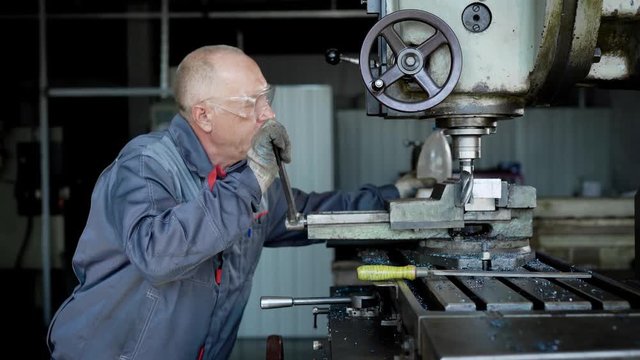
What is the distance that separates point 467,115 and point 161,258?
59cm

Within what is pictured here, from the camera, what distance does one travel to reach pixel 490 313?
2.67 feet

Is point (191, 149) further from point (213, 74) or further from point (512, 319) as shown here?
point (512, 319)

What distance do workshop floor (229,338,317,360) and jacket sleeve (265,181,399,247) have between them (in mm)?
1536

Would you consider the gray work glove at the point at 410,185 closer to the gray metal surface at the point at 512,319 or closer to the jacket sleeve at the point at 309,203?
the jacket sleeve at the point at 309,203

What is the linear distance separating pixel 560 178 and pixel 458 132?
3.25 meters

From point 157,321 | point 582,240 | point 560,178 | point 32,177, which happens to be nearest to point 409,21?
point 157,321

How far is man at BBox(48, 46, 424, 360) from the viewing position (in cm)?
111

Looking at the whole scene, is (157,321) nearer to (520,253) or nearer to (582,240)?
(520,253)

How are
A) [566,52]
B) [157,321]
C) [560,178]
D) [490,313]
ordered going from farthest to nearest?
[560,178] → [157,321] → [566,52] → [490,313]

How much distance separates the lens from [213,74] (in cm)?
A: 140

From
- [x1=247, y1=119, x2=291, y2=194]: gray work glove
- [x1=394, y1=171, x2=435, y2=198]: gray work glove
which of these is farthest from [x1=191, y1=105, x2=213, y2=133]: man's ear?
[x1=394, y1=171, x2=435, y2=198]: gray work glove

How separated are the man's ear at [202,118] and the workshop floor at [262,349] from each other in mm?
1907

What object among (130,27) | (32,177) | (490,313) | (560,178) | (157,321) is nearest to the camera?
(490,313)

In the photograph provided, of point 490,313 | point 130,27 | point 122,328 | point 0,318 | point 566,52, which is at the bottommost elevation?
point 0,318
